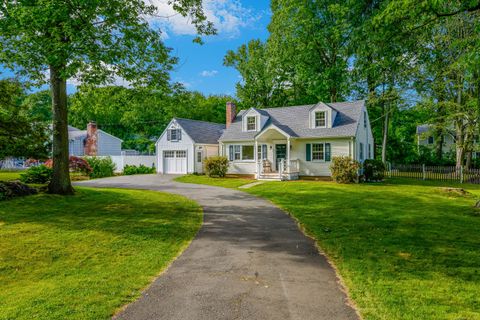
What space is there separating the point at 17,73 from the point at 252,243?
11.4 metres

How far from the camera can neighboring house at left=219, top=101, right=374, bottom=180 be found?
23.1 meters

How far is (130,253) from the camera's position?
6496 millimetres

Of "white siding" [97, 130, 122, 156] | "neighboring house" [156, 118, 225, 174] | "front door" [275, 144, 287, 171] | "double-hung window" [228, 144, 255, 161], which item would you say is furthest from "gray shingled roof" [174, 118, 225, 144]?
"white siding" [97, 130, 122, 156]

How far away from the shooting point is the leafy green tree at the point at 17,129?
452 inches

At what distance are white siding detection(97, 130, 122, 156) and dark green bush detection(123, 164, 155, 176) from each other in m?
13.3

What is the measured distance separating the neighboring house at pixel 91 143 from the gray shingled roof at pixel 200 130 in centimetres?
1793

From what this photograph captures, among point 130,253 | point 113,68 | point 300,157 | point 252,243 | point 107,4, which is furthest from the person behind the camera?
point 300,157

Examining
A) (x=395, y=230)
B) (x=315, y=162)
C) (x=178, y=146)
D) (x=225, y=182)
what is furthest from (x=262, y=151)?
(x=395, y=230)

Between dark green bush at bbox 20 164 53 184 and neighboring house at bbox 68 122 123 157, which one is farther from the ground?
neighboring house at bbox 68 122 123 157

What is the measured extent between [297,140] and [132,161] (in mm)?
17681

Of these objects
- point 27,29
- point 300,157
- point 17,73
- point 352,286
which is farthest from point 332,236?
point 300,157

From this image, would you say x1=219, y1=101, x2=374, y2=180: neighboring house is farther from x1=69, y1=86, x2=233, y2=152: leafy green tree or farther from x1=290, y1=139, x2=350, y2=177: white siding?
x1=69, y1=86, x2=233, y2=152: leafy green tree

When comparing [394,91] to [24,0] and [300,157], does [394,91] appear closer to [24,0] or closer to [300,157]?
[300,157]

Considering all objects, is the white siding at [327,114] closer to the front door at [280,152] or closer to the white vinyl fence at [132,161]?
the front door at [280,152]
